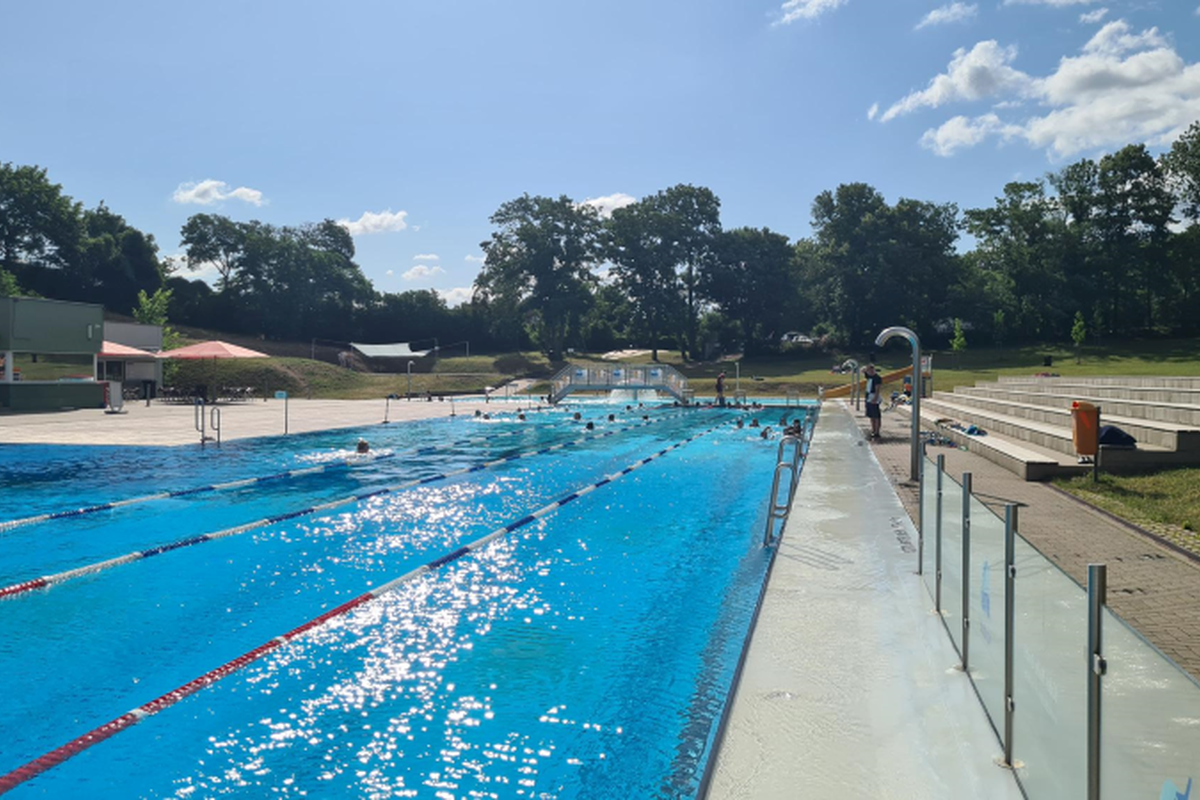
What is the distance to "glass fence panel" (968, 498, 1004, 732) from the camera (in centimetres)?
364

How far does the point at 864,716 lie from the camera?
4.12 meters

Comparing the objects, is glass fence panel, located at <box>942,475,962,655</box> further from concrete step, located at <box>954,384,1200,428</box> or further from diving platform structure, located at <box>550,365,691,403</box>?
diving platform structure, located at <box>550,365,691,403</box>

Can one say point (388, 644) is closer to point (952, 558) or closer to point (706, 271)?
point (952, 558)

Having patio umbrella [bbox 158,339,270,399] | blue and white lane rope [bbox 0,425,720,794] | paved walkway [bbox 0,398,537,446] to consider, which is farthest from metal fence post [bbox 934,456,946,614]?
patio umbrella [bbox 158,339,270,399]

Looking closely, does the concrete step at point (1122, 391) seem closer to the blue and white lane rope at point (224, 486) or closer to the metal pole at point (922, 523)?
the metal pole at point (922, 523)

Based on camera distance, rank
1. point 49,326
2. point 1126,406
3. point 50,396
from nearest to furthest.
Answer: point 1126,406
point 50,396
point 49,326

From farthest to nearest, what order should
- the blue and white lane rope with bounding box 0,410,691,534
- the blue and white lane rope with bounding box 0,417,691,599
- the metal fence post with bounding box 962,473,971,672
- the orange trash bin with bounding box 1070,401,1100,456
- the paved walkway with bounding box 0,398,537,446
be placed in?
the paved walkway with bounding box 0,398,537,446 < the blue and white lane rope with bounding box 0,410,691,534 < the orange trash bin with bounding box 1070,401,1100,456 < the blue and white lane rope with bounding box 0,417,691,599 < the metal fence post with bounding box 962,473,971,672

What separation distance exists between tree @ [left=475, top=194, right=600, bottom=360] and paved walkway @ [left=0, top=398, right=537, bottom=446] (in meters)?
28.2

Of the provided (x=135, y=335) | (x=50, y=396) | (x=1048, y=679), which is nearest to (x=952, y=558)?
(x=1048, y=679)

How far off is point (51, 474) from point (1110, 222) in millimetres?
64451

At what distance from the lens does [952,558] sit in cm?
516

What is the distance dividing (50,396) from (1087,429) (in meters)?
36.0

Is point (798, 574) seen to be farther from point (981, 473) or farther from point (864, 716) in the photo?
point (981, 473)

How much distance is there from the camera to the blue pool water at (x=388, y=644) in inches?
185
